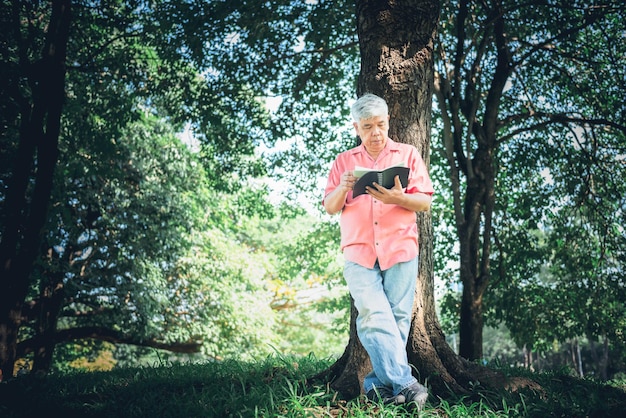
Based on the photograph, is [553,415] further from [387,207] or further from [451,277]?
[451,277]

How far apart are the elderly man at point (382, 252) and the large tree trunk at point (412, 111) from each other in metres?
0.52

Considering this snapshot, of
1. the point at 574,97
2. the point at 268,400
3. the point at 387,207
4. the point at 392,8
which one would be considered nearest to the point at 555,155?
the point at 574,97

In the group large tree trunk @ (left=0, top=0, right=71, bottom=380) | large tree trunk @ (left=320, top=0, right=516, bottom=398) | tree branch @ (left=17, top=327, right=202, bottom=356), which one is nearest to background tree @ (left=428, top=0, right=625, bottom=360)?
large tree trunk @ (left=320, top=0, right=516, bottom=398)

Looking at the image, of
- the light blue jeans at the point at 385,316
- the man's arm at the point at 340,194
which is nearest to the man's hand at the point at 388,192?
the man's arm at the point at 340,194

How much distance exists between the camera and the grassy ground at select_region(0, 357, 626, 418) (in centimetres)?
301

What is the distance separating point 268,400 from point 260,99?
28.3 feet

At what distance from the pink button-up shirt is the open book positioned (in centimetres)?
30

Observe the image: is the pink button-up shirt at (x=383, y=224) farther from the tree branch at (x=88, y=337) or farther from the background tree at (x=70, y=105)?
the tree branch at (x=88, y=337)

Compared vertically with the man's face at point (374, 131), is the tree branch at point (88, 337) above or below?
below

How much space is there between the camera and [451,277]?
40.4 feet

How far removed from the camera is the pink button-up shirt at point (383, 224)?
3139mm

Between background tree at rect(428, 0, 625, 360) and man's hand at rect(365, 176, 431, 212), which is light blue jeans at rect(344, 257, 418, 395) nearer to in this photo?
man's hand at rect(365, 176, 431, 212)

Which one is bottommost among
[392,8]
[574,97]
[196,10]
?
[392,8]

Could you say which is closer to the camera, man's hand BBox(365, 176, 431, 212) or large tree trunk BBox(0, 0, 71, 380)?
man's hand BBox(365, 176, 431, 212)
